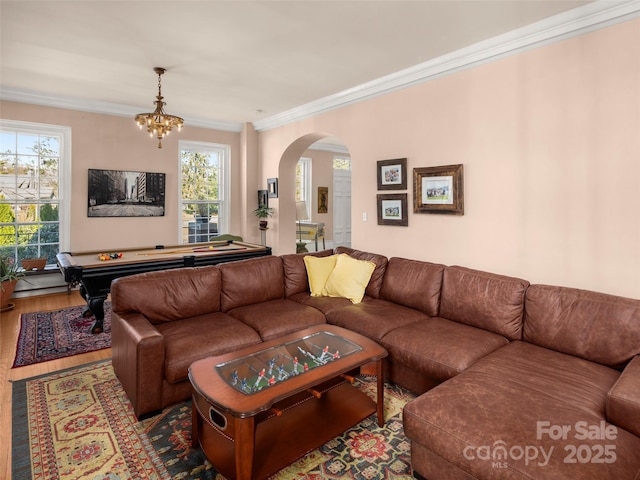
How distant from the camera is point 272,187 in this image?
628 cm

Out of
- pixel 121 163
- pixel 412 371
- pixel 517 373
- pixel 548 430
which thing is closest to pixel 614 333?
pixel 517 373

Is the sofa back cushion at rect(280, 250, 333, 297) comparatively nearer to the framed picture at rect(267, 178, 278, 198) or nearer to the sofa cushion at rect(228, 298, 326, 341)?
the sofa cushion at rect(228, 298, 326, 341)

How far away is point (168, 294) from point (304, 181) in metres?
6.11

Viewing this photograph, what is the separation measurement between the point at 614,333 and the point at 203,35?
3788 mm

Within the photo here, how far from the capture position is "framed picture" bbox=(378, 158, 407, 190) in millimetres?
4062

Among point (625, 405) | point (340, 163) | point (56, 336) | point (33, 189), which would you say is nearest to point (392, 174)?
point (625, 405)

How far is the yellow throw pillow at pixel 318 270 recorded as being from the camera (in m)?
3.79

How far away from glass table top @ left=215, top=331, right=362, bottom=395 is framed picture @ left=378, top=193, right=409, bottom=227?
6.46ft

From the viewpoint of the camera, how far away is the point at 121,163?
5555 mm

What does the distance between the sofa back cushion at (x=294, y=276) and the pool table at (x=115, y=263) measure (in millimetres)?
934

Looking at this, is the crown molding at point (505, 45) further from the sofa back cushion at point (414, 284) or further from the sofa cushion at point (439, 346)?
the sofa cushion at point (439, 346)

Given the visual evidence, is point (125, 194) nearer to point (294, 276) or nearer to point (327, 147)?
point (294, 276)

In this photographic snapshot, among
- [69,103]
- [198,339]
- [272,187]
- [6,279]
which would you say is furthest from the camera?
[272,187]

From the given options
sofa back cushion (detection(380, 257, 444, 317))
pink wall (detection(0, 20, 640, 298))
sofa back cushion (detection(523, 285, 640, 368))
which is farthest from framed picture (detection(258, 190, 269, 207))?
sofa back cushion (detection(523, 285, 640, 368))
